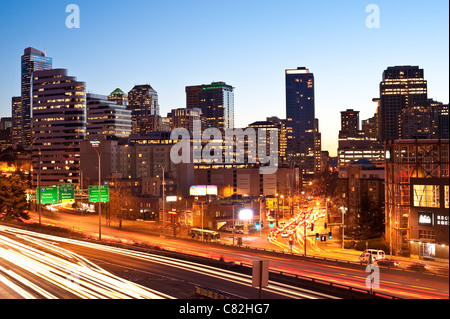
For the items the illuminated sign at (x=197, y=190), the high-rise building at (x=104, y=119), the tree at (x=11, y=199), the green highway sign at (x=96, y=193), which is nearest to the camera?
the green highway sign at (x=96, y=193)

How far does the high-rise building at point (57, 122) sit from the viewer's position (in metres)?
154

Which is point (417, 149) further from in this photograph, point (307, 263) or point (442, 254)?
point (307, 263)

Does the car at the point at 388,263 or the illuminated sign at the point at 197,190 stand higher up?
the illuminated sign at the point at 197,190

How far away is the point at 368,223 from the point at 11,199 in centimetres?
4303

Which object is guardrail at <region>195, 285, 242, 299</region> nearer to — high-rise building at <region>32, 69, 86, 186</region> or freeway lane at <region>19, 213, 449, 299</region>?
freeway lane at <region>19, 213, 449, 299</region>

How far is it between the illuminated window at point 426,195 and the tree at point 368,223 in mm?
9464

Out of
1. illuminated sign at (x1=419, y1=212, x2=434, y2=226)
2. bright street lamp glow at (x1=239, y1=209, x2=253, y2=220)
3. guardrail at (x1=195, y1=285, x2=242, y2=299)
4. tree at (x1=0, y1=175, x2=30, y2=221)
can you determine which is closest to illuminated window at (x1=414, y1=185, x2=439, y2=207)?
illuminated sign at (x1=419, y1=212, x2=434, y2=226)

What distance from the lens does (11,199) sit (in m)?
60.4

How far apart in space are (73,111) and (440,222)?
131 metres

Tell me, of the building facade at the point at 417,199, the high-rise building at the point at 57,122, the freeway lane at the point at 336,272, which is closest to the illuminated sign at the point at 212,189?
the freeway lane at the point at 336,272

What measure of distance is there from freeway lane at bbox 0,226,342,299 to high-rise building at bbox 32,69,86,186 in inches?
4664

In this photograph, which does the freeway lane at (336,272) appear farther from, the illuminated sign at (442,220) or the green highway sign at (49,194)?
the illuminated sign at (442,220)

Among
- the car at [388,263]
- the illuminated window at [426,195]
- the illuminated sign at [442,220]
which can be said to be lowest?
the car at [388,263]

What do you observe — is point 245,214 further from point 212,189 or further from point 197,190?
point 212,189
